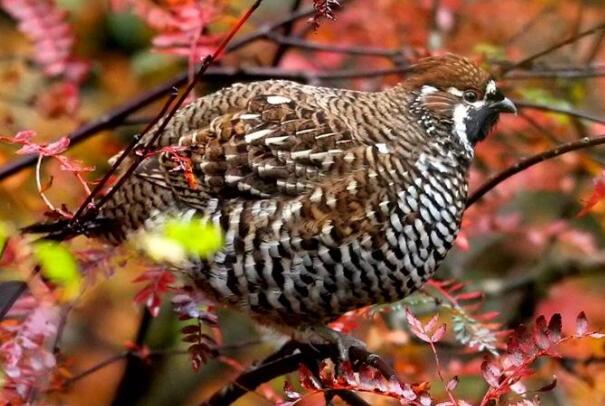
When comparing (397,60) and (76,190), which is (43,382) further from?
(76,190)

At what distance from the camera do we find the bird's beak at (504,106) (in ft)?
11.7

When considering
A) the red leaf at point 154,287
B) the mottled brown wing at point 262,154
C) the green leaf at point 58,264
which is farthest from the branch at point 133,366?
the green leaf at point 58,264

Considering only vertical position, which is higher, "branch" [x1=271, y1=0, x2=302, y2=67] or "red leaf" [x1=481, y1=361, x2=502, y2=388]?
"branch" [x1=271, y1=0, x2=302, y2=67]

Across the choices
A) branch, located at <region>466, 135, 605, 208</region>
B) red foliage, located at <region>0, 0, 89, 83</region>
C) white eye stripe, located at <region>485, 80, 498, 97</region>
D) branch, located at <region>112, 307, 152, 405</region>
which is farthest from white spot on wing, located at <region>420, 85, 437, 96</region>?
red foliage, located at <region>0, 0, 89, 83</region>

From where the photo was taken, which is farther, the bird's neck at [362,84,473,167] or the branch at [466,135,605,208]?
the bird's neck at [362,84,473,167]

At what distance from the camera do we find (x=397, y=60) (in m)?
4.45

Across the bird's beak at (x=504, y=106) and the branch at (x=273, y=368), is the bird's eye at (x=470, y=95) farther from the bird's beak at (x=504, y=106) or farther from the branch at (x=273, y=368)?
the branch at (x=273, y=368)

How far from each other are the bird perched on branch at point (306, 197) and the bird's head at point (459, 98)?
0.02 m

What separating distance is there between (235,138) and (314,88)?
35 cm

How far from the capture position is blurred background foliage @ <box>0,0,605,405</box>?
4.37 m

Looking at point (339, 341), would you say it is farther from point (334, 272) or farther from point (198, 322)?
point (198, 322)

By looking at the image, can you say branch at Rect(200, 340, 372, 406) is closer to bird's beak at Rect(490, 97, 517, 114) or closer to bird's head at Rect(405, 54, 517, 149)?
bird's head at Rect(405, 54, 517, 149)

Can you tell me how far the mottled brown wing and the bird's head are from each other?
0.34 m

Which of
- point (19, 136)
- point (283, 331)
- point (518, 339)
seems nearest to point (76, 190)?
point (283, 331)
